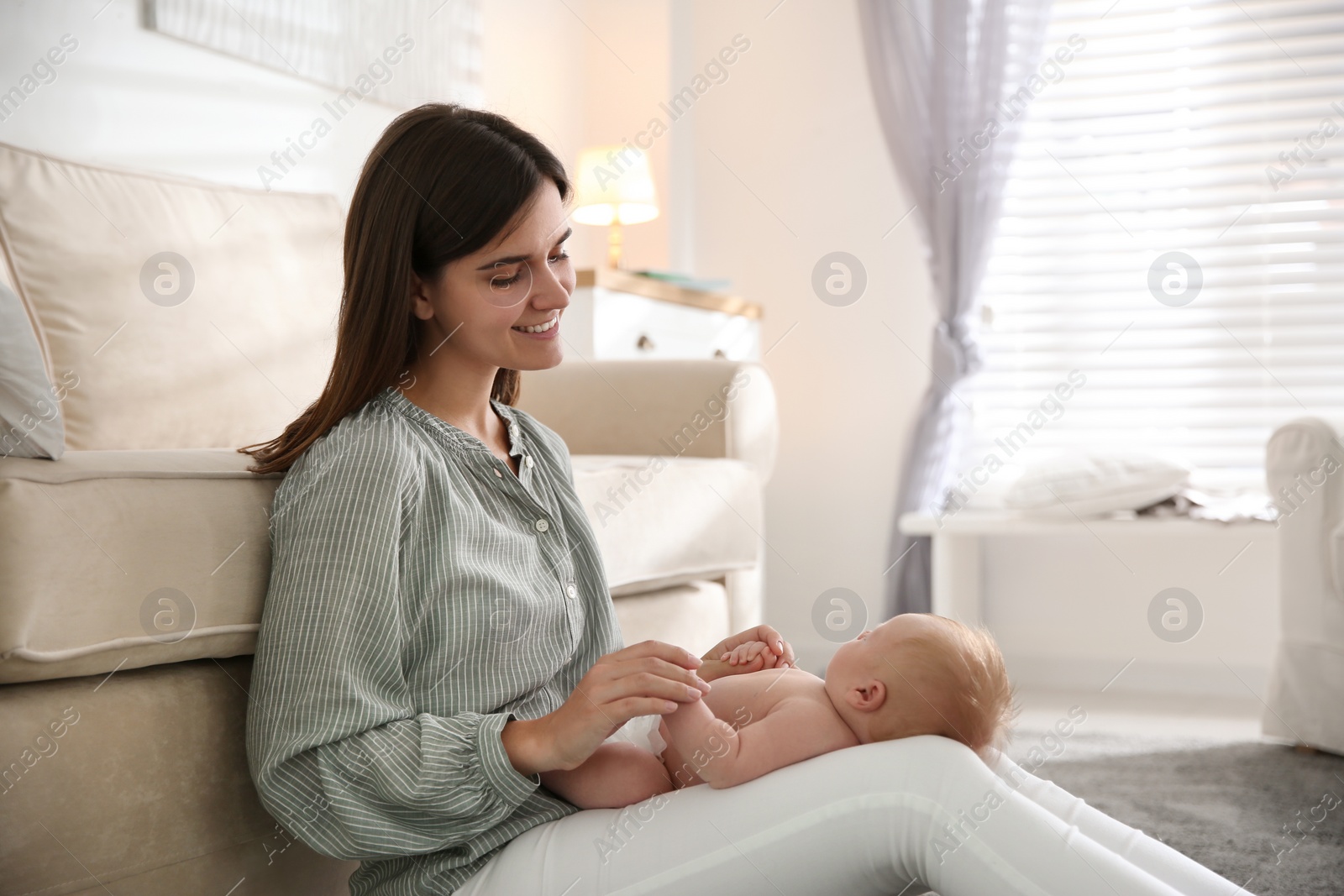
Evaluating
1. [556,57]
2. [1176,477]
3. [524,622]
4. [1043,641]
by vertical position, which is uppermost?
[556,57]

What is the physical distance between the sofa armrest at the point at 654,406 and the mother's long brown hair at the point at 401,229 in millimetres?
1022

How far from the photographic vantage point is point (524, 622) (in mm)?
947

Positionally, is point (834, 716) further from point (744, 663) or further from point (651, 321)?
point (651, 321)

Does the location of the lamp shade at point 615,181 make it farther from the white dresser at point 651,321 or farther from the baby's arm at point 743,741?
the baby's arm at point 743,741

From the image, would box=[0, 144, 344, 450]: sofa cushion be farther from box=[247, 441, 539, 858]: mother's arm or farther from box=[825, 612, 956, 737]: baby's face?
box=[825, 612, 956, 737]: baby's face

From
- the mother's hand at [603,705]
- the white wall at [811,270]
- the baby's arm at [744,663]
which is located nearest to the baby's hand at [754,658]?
the baby's arm at [744,663]

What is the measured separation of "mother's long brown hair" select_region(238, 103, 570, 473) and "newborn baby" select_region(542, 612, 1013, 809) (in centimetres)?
40

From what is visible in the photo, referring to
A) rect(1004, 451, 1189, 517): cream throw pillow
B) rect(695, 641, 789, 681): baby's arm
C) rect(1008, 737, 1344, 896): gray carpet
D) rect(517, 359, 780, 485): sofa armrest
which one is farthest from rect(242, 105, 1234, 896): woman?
rect(1004, 451, 1189, 517): cream throw pillow

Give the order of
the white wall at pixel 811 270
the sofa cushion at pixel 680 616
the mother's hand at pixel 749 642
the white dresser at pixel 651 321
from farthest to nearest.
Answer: the white wall at pixel 811 270 < the white dresser at pixel 651 321 < the sofa cushion at pixel 680 616 < the mother's hand at pixel 749 642

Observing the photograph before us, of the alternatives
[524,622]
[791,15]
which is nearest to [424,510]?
[524,622]

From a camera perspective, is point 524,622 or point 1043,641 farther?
point 1043,641

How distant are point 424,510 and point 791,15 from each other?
2.93m

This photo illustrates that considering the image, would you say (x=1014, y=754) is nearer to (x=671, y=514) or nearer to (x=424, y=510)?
(x=671, y=514)

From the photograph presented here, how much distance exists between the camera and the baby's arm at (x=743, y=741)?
850mm
